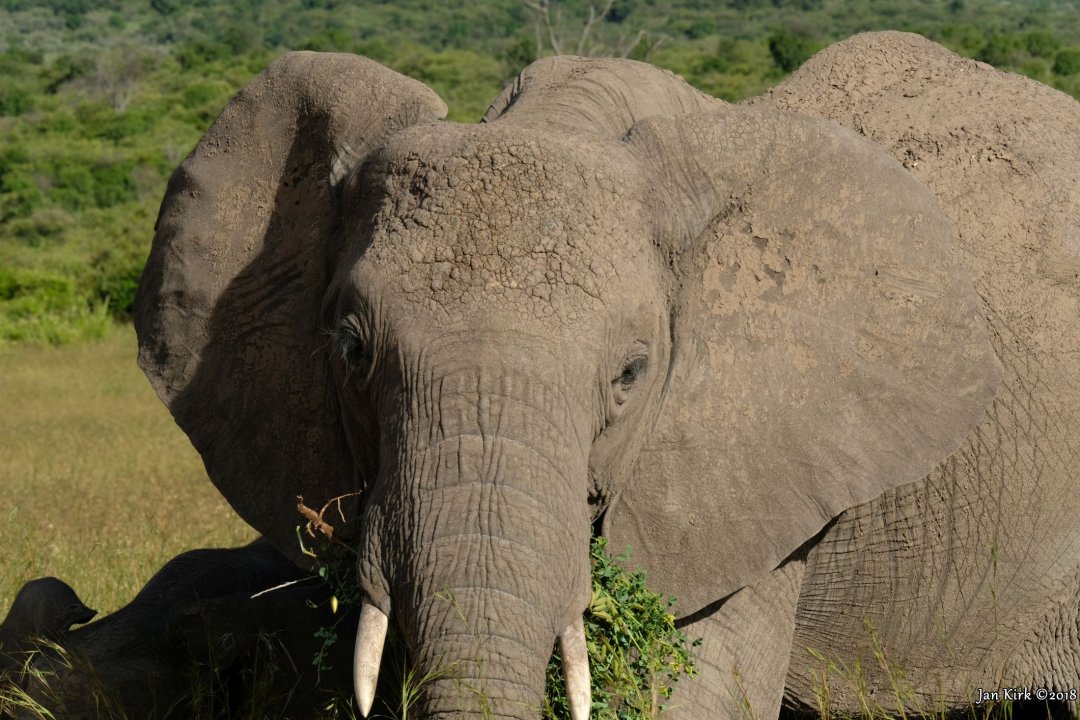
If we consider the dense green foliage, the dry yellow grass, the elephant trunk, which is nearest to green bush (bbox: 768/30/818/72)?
the dense green foliage

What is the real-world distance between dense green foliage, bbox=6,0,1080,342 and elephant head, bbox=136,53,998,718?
14.8 meters

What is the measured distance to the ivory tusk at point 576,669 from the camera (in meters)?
2.80

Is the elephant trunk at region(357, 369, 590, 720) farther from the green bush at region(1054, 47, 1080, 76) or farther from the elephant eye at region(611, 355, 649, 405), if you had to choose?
the green bush at region(1054, 47, 1080, 76)

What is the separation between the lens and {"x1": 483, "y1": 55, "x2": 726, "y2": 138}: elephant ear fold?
136 inches

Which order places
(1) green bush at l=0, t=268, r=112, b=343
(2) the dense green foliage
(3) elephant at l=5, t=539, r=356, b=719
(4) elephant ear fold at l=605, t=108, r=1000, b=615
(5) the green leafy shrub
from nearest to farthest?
(5) the green leafy shrub
(4) elephant ear fold at l=605, t=108, r=1000, b=615
(3) elephant at l=5, t=539, r=356, b=719
(1) green bush at l=0, t=268, r=112, b=343
(2) the dense green foliage

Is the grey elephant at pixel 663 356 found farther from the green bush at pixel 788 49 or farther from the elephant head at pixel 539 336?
the green bush at pixel 788 49

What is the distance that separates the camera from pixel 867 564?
3.96 metres

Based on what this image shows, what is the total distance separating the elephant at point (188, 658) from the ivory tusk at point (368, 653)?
3.64 ft

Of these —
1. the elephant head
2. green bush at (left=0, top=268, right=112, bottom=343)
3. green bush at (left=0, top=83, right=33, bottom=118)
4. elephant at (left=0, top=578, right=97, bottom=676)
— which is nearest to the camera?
the elephant head

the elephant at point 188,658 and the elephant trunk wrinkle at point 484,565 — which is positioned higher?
the elephant trunk wrinkle at point 484,565

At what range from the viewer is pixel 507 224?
294cm

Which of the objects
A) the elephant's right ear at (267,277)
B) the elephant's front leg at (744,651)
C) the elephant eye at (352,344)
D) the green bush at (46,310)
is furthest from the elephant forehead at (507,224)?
the green bush at (46,310)

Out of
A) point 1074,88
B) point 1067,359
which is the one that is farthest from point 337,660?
point 1074,88

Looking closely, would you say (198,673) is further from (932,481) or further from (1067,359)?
(1067,359)
